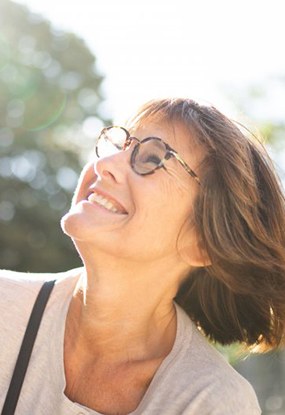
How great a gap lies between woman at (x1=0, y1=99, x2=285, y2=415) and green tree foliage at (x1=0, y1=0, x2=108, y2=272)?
1532 cm

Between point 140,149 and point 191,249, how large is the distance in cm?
45

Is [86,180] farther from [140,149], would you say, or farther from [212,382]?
[212,382]

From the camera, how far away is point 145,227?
255 centimetres

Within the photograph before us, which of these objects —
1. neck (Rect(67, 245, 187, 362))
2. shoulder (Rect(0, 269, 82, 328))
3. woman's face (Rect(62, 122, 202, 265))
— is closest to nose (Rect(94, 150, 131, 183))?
woman's face (Rect(62, 122, 202, 265))

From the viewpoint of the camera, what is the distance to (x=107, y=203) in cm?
255

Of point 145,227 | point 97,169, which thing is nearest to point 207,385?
point 145,227

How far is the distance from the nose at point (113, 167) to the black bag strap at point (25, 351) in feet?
1.66

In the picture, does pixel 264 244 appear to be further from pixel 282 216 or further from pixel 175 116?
pixel 175 116

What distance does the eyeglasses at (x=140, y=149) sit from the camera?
104 inches

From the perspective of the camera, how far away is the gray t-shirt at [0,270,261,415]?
2486 mm

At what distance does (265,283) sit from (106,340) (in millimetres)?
663

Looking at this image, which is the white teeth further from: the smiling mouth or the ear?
the ear

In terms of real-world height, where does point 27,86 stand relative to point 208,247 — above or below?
below

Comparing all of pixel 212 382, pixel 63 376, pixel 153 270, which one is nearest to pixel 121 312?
pixel 153 270
